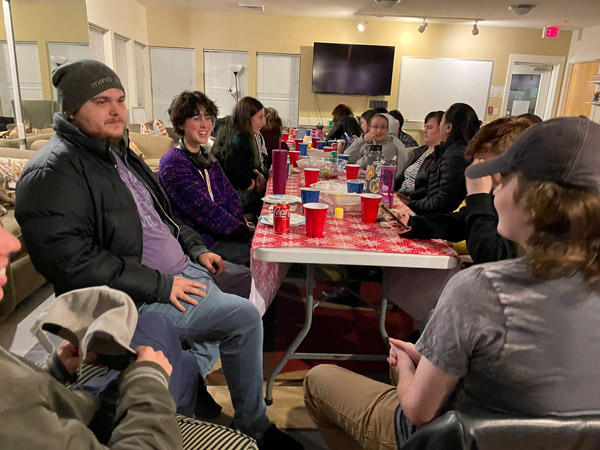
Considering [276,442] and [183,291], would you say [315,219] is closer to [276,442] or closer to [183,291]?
[183,291]

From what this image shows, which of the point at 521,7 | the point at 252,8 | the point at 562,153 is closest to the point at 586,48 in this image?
the point at 521,7

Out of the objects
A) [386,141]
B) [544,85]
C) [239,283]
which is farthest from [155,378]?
[544,85]

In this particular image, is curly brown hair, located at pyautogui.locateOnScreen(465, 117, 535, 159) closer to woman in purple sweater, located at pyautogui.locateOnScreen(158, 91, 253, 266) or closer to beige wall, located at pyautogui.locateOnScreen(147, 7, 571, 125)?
woman in purple sweater, located at pyautogui.locateOnScreen(158, 91, 253, 266)

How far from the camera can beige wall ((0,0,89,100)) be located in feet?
14.0

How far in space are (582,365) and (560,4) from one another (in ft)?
21.8

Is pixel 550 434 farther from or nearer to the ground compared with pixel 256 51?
nearer to the ground

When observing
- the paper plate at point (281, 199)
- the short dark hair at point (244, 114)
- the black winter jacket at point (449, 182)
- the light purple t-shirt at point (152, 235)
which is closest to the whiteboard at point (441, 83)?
the short dark hair at point (244, 114)

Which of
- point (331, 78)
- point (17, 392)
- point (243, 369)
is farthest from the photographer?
point (331, 78)

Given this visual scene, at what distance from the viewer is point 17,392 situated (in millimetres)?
579

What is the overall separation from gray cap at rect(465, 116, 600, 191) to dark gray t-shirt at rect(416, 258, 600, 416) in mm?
157

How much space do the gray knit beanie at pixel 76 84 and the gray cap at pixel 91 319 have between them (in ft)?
2.67

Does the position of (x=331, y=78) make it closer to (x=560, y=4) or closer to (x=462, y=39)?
(x=462, y=39)

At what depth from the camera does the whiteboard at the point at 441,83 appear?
7648 millimetres

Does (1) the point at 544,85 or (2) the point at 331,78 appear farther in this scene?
(1) the point at 544,85
